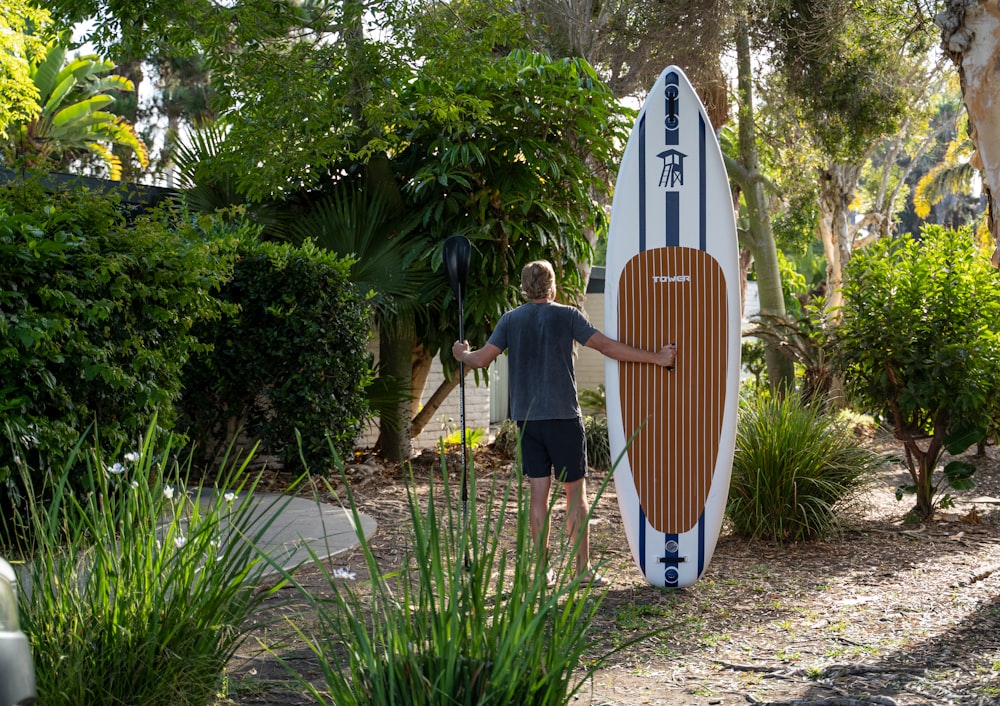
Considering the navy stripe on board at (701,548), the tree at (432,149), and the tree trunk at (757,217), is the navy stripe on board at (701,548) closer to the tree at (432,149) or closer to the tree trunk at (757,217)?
the tree at (432,149)

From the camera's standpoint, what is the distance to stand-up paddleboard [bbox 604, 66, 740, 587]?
570 centimetres

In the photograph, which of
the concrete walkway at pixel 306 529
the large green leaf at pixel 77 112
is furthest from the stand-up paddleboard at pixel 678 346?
the large green leaf at pixel 77 112

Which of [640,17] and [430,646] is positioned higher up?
[640,17]

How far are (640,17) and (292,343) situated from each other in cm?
712

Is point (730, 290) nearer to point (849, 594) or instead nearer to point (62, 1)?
point (849, 594)

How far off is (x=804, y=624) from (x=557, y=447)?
1441 mm

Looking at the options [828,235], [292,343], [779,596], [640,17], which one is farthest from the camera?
[828,235]

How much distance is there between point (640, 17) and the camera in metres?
12.9

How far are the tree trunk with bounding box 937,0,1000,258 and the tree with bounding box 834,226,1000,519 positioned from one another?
7.02 ft

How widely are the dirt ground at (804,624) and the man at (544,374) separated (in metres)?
0.73

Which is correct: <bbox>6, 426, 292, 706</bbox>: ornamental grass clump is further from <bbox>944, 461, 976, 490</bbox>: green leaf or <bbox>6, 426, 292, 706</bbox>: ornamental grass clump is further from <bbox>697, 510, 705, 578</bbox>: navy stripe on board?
<bbox>944, 461, 976, 490</bbox>: green leaf

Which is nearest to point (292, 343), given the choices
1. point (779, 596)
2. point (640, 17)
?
point (779, 596)

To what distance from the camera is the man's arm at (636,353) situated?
5.45 m

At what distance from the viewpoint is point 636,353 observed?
554cm
